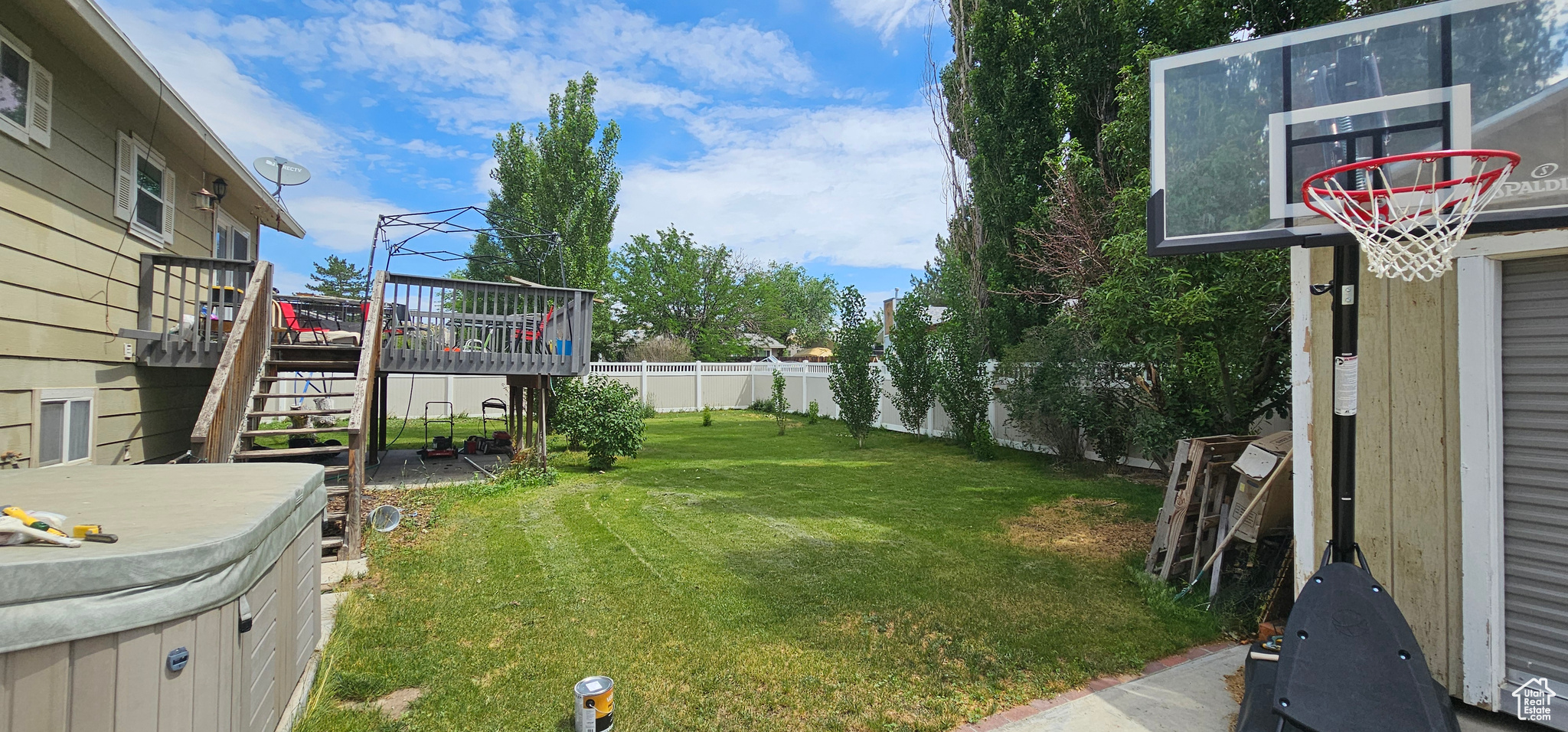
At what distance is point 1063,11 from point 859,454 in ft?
25.6

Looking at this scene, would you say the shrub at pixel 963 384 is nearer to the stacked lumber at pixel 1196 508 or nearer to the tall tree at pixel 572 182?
the stacked lumber at pixel 1196 508

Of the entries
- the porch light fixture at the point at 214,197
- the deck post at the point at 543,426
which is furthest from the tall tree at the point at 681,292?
the porch light fixture at the point at 214,197

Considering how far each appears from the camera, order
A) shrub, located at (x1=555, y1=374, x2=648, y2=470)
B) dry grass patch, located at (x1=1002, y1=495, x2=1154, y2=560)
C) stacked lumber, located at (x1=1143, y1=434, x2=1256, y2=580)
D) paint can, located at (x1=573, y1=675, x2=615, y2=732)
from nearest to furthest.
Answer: paint can, located at (x1=573, y1=675, x2=615, y2=732)
stacked lumber, located at (x1=1143, y1=434, x2=1256, y2=580)
dry grass patch, located at (x1=1002, y1=495, x2=1154, y2=560)
shrub, located at (x1=555, y1=374, x2=648, y2=470)

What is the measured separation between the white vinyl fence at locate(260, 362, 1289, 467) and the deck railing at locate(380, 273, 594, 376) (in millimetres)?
6500

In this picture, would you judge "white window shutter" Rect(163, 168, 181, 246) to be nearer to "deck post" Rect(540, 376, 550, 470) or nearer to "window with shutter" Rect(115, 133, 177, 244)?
"window with shutter" Rect(115, 133, 177, 244)

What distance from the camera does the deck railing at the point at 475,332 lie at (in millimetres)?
7043

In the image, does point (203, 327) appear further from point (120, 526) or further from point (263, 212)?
point (120, 526)

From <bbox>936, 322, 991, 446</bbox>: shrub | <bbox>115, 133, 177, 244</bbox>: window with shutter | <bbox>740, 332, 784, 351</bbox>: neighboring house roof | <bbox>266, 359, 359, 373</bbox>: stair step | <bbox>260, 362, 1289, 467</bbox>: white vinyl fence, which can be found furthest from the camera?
<bbox>740, 332, 784, 351</bbox>: neighboring house roof

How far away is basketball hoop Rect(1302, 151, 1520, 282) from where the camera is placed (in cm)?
249

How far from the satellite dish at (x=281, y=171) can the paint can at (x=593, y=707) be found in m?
8.40

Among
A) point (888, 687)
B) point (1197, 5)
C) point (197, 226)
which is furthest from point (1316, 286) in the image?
point (197, 226)

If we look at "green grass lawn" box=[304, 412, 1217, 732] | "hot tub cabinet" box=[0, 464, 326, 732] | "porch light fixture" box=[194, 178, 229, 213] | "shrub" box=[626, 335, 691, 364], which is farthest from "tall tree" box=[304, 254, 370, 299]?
"hot tub cabinet" box=[0, 464, 326, 732]

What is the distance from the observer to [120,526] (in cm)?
188

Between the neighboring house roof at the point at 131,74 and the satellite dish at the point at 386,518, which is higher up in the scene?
the neighboring house roof at the point at 131,74
